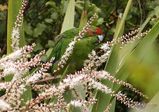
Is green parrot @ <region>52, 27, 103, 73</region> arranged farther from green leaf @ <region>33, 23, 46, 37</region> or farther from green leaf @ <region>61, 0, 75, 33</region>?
green leaf @ <region>33, 23, 46, 37</region>

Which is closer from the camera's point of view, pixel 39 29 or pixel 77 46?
pixel 77 46

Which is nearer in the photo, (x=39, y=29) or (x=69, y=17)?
(x=69, y=17)

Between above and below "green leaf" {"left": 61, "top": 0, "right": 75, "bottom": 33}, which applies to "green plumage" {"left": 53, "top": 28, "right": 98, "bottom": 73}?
below

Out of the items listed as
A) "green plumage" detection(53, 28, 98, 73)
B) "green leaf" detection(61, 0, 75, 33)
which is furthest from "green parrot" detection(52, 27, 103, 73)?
"green leaf" detection(61, 0, 75, 33)

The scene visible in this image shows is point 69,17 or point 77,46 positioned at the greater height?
point 69,17

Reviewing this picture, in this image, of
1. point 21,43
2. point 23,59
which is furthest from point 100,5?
point 23,59

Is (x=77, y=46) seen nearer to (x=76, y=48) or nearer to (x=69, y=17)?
(x=76, y=48)

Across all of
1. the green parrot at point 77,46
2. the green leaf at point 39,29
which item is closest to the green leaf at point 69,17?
the green parrot at point 77,46

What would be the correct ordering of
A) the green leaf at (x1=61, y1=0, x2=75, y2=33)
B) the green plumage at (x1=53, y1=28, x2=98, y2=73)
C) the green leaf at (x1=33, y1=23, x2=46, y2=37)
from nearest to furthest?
the green plumage at (x1=53, y1=28, x2=98, y2=73) < the green leaf at (x1=61, y1=0, x2=75, y2=33) < the green leaf at (x1=33, y1=23, x2=46, y2=37)

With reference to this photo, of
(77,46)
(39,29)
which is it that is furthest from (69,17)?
(39,29)

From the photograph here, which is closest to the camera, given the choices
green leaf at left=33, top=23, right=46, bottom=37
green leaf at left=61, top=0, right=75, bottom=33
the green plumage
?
the green plumage

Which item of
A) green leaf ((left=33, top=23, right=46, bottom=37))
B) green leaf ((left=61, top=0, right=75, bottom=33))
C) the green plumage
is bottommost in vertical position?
green leaf ((left=33, top=23, right=46, bottom=37))
